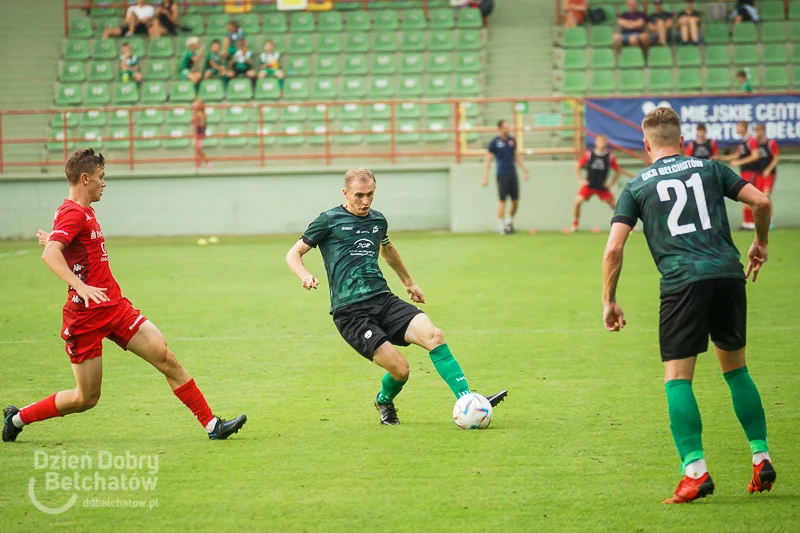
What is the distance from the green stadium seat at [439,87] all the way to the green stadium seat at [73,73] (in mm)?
9553

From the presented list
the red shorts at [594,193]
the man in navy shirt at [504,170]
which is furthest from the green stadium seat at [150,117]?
the red shorts at [594,193]

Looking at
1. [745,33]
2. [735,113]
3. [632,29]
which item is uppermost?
[632,29]

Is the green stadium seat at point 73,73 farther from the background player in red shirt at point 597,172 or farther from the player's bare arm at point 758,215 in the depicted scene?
the player's bare arm at point 758,215

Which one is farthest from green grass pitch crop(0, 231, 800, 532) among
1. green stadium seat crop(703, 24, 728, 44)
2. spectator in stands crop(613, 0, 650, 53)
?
green stadium seat crop(703, 24, 728, 44)

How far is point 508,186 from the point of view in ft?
76.6

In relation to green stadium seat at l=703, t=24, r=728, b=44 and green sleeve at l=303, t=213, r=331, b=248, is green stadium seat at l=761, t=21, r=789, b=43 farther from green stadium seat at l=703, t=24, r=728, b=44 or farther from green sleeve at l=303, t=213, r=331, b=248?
green sleeve at l=303, t=213, r=331, b=248

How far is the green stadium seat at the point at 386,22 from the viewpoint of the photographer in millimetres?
29656

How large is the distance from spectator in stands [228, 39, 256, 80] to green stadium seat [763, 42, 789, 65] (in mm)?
13361

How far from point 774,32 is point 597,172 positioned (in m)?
8.58

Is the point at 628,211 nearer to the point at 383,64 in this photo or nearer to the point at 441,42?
the point at 383,64

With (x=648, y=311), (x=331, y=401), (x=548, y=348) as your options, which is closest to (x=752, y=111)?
(x=648, y=311)

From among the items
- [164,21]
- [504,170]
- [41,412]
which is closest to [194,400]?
[41,412]

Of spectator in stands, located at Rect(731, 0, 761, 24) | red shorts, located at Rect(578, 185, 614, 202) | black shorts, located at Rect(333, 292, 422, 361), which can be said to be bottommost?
black shorts, located at Rect(333, 292, 422, 361)

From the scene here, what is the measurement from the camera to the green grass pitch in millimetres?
5336
